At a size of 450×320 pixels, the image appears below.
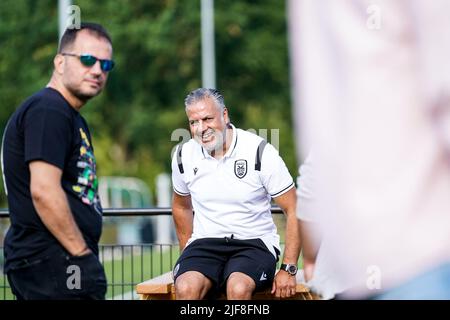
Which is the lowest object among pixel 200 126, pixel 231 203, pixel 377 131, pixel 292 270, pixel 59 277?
pixel 292 270

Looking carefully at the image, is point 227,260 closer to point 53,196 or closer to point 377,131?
point 53,196

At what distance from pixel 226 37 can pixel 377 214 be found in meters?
37.3

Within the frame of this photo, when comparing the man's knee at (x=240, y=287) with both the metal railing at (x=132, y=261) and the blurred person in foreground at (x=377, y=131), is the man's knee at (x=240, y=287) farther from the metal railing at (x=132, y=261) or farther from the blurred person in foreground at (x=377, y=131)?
the blurred person in foreground at (x=377, y=131)

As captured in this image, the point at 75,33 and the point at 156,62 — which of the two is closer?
the point at 75,33

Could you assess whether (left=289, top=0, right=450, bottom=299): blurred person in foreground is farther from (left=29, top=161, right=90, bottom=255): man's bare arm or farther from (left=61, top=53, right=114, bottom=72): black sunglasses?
(left=61, top=53, right=114, bottom=72): black sunglasses

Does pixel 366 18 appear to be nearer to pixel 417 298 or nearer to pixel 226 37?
pixel 417 298

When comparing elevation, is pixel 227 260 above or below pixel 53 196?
below

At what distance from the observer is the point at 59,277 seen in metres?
4.69

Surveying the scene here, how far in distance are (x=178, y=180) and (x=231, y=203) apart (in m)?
0.46

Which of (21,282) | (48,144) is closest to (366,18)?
(48,144)

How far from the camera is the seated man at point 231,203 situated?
17.5 ft

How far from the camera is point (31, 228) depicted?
15.5 ft

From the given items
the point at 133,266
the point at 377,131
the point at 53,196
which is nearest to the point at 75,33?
the point at 53,196

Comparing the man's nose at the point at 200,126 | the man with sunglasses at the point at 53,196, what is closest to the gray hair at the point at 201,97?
the man's nose at the point at 200,126
